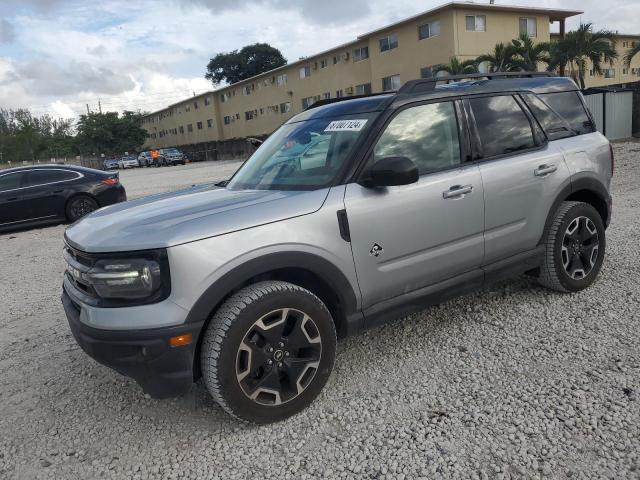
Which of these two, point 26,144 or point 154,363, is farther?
point 26,144

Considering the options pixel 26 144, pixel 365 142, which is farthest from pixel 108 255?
pixel 26 144

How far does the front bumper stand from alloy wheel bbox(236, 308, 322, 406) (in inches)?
10.7

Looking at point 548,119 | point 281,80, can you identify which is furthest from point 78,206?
point 281,80

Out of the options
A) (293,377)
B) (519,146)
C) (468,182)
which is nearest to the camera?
(293,377)

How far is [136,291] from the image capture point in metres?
2.55

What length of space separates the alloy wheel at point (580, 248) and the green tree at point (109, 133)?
75530mm

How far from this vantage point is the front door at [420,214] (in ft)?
10.1

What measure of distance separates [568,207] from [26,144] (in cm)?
7870

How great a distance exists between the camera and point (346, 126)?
11.2 feet

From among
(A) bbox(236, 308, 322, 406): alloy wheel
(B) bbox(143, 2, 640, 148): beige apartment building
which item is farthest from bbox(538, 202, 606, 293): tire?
(B) bbox(143, 2, 640, 148): beige apartment building

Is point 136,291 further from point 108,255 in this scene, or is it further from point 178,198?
point 178,198

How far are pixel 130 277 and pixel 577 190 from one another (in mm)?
3475

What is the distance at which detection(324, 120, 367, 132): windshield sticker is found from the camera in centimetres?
332

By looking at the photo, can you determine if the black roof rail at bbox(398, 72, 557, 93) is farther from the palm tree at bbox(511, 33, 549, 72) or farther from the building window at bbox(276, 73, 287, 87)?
the building window at bbox(276, 73, 287, 87)
